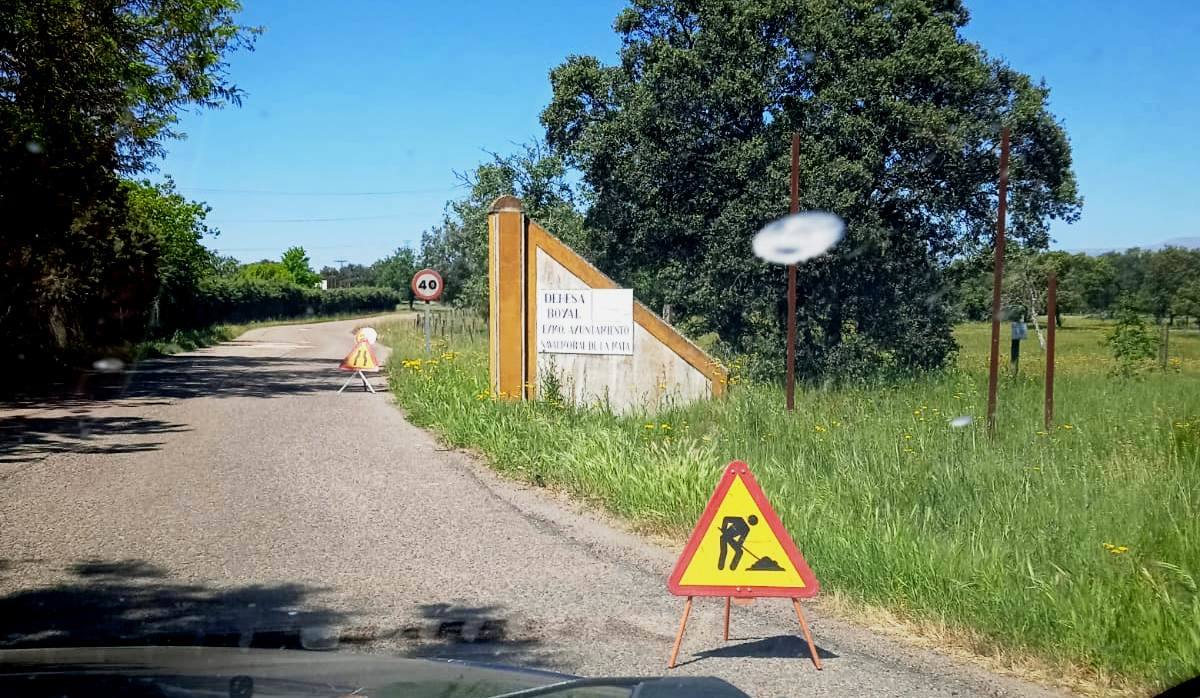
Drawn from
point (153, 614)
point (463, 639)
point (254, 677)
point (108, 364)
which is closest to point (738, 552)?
point (463, 639)

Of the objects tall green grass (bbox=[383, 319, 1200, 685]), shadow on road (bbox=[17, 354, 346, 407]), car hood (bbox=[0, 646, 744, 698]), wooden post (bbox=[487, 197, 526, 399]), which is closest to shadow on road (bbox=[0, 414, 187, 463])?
shadow on road (bbox=[17, 354, 346, 407])

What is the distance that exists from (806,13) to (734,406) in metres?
10.1

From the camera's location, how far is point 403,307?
95.9m

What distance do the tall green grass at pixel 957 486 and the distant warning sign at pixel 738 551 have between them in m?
1.03

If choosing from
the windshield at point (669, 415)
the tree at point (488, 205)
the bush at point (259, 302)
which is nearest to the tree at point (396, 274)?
the bush at point (259, 302)

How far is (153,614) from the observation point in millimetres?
5801

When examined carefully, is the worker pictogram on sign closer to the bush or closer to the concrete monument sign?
the concrete monument sign

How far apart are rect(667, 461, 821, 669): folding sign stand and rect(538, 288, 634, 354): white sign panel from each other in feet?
29.5

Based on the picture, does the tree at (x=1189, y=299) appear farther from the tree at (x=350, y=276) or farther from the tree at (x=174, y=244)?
the tree at (x=350, y=276)

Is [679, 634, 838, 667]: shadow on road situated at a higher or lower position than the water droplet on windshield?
lower

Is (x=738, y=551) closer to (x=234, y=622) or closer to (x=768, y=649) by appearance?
(x=768, y=649)

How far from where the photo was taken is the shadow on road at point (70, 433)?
1209 cm

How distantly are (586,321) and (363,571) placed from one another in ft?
25.7

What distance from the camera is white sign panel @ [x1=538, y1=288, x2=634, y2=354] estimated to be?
14289 mm
